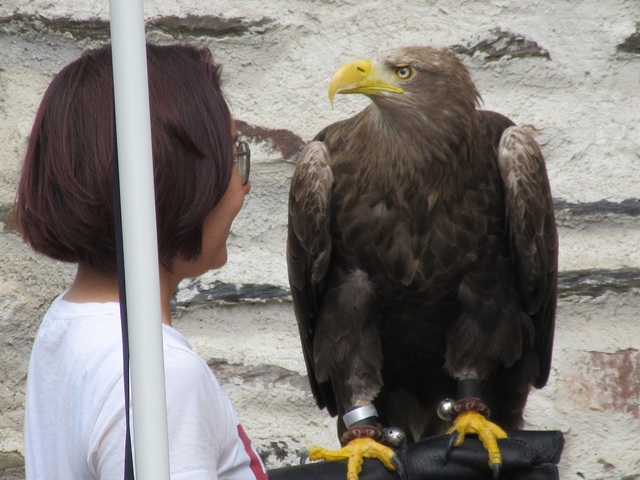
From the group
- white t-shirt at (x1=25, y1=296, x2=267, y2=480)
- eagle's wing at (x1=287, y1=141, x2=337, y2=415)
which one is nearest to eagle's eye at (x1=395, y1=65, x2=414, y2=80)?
eagle's wing at (x1=287, y1=141, x2=337, y2=415)

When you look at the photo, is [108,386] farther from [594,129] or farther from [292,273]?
[594,129]

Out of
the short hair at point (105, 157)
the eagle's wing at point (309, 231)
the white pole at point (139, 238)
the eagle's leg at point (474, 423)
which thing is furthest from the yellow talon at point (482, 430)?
the white pole at point (139, 238)

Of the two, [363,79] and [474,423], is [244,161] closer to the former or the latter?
[363,79]

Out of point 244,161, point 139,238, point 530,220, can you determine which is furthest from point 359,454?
point 139,238

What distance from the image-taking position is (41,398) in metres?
1.29

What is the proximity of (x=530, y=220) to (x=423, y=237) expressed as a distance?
239 mm

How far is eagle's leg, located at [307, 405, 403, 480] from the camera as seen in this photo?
1.96m

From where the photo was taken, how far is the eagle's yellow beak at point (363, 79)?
2.12 meters

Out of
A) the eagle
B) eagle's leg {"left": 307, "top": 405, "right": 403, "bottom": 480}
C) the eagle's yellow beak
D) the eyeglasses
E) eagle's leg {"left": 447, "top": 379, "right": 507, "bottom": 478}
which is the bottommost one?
eagle's leg {"left": 307, "top": 405, "right": 403, "bottom": 480}

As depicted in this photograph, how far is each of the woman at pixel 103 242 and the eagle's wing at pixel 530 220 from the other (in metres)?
0.97

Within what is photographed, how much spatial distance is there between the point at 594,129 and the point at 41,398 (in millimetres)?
1681

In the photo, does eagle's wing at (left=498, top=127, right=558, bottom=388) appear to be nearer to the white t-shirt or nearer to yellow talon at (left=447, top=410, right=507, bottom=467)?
yellow talon at (left=447, top=410, right=507, bottom=467)

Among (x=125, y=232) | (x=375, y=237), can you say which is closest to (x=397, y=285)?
(x=375, y=237)

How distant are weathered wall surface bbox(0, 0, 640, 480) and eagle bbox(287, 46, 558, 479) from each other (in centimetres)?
22
